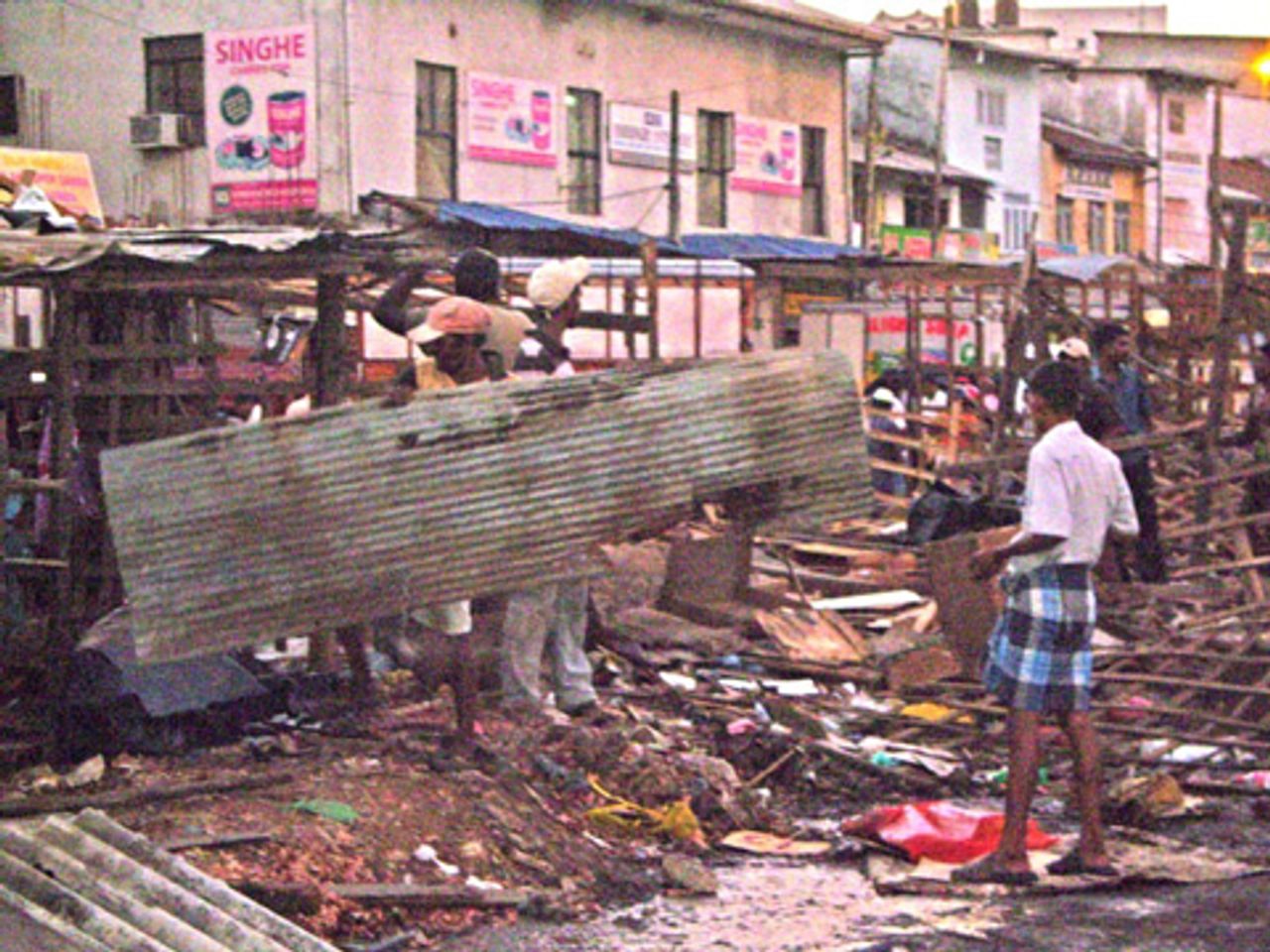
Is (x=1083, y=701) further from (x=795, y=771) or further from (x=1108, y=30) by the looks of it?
(x=1108, y=30)

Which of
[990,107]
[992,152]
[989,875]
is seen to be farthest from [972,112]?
[989,875]

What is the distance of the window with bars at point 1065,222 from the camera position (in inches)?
2094

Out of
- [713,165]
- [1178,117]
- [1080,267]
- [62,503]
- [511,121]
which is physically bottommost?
[62,503]

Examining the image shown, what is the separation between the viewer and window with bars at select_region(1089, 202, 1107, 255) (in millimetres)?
54375

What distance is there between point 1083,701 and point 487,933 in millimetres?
2354

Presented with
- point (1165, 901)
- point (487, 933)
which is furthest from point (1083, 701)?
point (487, 933)

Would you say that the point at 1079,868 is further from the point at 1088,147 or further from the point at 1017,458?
the point at 1088,147

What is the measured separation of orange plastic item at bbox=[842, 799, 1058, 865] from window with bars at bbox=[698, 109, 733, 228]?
88.4ft

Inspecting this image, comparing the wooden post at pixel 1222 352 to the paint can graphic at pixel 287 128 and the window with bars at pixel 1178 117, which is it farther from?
the window with bars at pixel 1178 117

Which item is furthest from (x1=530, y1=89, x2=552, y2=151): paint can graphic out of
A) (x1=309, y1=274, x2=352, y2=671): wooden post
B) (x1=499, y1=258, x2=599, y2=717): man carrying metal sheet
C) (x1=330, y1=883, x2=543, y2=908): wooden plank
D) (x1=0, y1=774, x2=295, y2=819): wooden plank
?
(x1=330, y1=883, x2=543, y2=908): wooden plank

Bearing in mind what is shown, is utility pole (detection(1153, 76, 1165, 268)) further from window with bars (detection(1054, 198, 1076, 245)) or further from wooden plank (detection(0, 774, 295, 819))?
wooden plank (detection(0, 774, 295, 819))

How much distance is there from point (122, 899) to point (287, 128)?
22484mm

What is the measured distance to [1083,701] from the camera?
25.7 ft

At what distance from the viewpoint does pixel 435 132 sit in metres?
29.5
